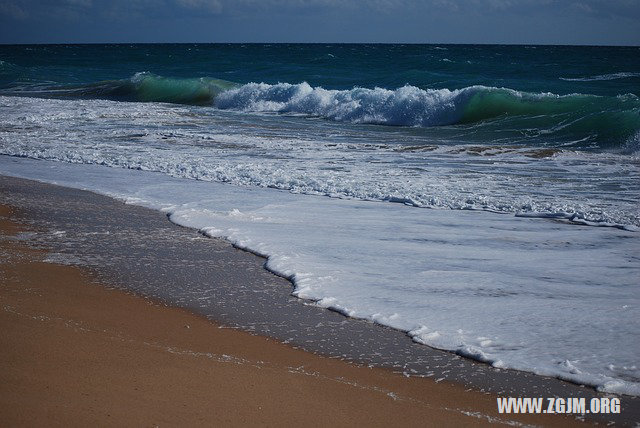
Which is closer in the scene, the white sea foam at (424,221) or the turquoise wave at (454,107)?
the white sea foam at (424,221)

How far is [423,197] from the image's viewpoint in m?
7.84

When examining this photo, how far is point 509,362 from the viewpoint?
3625mm

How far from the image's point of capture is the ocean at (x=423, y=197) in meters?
4.21

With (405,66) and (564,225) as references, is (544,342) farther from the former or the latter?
(405,66)

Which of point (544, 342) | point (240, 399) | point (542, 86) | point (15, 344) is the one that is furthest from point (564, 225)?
point (542, 86)

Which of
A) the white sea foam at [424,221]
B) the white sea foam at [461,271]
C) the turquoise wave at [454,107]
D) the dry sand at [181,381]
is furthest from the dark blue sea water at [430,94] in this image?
the dry sand at [181,381]

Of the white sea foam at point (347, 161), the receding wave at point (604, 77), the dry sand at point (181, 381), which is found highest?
the receding wave at point (604, 77)

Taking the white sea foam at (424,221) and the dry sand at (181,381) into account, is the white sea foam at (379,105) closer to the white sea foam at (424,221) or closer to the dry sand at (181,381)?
the white sea foam at (424,221)

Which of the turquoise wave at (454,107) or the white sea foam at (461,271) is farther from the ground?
the turquoise wave at (454,107)

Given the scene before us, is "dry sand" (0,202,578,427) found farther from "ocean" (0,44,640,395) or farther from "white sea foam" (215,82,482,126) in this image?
"white sea foam" (215,82,482,126)

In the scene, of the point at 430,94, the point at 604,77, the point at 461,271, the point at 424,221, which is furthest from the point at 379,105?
the point at 604,77

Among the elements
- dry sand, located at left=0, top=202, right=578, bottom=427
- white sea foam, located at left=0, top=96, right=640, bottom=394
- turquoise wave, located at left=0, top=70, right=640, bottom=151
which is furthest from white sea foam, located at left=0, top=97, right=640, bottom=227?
dry sand, located at left=0, top=202, right=578, bottom=427

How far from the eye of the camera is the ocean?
4.21 meters

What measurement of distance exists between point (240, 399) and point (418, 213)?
14.5 feet
